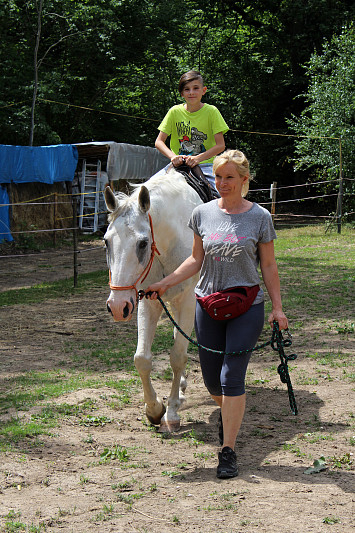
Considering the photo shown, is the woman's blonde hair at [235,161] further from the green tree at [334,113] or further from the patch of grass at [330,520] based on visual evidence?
the green tree at [334,113]

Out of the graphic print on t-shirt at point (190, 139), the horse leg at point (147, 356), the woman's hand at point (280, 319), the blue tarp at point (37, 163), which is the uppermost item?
the blue tarp at point (37, 163)

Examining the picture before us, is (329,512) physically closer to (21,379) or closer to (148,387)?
(148,387)

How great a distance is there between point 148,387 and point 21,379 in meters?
1.76

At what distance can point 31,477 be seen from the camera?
3.65m

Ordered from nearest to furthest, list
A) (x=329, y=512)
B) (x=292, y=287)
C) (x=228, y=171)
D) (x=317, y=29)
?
(x=329, y=512), (x=228, y=171), (x=292, y=287), (x=317, y=29)

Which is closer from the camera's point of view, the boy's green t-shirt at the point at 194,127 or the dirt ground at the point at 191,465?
the dirt ground at the point at 191,465

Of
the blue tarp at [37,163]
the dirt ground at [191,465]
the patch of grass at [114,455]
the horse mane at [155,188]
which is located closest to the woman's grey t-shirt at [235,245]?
the horse mane at [155,188]

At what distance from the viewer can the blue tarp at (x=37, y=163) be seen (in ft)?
52.4

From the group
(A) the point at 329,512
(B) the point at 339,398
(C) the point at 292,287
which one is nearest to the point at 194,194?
(B) the point at 339,398

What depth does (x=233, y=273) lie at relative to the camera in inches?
142

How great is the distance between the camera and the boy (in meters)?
5.22

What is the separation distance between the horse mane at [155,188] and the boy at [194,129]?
0.23 m

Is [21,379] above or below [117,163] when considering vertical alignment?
below

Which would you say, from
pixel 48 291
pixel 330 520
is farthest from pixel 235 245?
pixel 48 291
